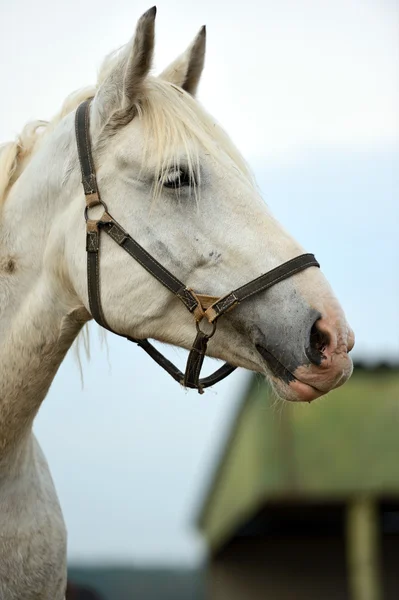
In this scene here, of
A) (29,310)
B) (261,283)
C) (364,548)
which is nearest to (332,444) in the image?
(364,548)

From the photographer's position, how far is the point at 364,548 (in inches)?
480

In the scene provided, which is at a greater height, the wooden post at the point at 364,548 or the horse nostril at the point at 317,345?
the horse nostril at the point at 317,345

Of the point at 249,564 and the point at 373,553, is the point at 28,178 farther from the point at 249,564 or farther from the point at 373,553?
the point at 249,564

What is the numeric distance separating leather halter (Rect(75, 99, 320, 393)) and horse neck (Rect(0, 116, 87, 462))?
189mm

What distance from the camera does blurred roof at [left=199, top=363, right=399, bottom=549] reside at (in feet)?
38.7

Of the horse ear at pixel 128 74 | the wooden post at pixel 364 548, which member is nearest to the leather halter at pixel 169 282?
the horse ear at pixel 128 74

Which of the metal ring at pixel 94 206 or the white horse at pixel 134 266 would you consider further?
the metal ring at pixel 94 206

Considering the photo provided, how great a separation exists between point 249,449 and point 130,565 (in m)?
23.3

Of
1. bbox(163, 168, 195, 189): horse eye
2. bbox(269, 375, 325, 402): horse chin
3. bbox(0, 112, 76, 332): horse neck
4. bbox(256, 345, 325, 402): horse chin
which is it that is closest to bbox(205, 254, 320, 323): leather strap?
bbox(256, 345, 325, 402): horse chin

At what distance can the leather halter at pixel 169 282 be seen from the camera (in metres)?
3.05

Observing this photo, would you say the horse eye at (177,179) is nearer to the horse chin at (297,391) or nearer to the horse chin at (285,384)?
the horse chin at (285,384)

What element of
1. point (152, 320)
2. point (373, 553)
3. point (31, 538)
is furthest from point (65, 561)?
point (373, 553)

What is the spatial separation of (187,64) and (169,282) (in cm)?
115

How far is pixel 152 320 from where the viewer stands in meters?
3.29
